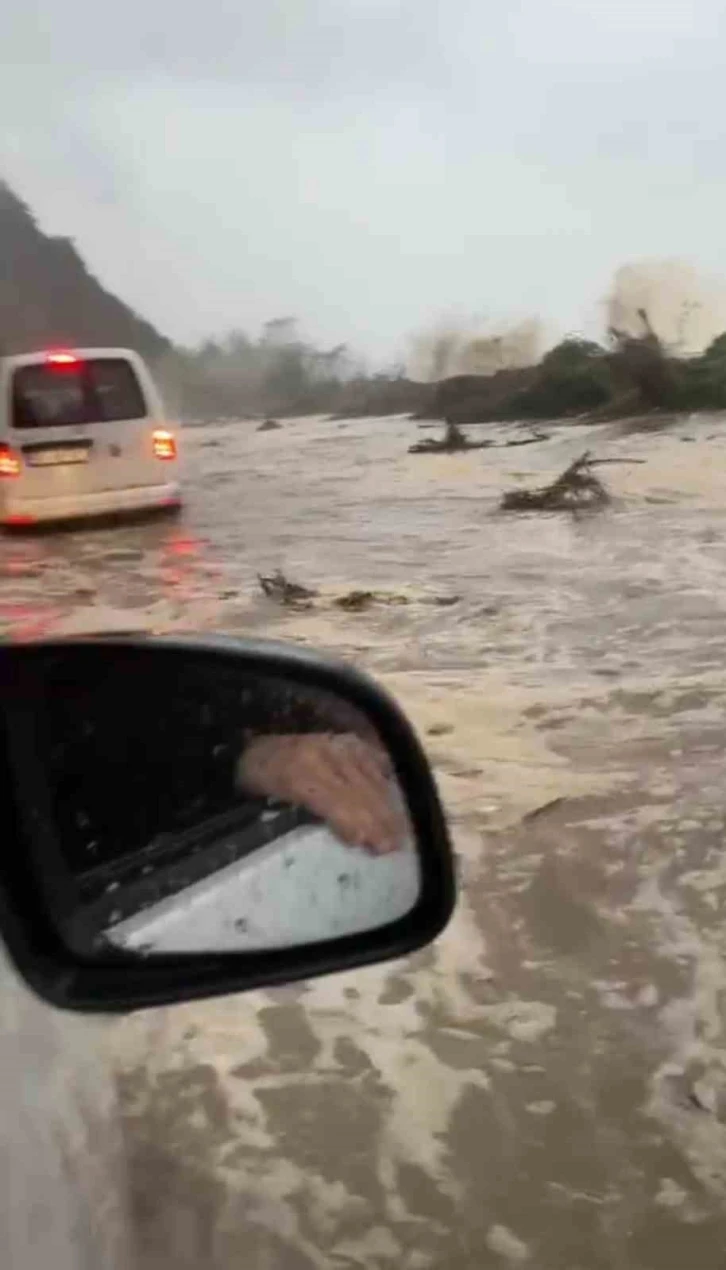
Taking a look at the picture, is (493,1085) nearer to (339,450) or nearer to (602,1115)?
(602,1115)

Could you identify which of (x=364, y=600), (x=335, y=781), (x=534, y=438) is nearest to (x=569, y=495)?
(x=534, y=438)

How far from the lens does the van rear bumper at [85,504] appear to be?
143 centimetres

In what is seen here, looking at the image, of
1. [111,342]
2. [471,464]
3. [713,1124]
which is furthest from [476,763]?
[111,342]

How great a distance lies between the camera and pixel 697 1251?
131 cm

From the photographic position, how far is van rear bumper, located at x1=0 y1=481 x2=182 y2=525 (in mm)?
1432

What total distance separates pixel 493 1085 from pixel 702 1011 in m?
0.21

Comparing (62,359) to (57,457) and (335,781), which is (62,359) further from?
(335,781)

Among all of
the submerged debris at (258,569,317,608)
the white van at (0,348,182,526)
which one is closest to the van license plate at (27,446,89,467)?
the white van at (0,348,182,526)

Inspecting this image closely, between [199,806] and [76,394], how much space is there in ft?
2.14

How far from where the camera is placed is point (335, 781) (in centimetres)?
95

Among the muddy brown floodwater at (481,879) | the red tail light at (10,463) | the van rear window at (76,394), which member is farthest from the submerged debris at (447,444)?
the red tail light at (10,463)

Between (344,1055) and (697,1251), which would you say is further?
(344,1055)

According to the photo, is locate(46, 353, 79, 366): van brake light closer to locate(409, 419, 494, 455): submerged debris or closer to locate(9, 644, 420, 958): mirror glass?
locate(409, 419, 494, 455): submerged debris

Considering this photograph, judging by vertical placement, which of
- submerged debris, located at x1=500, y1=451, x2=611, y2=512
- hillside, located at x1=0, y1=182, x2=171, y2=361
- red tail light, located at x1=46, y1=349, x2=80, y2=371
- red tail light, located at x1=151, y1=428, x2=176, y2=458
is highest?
hillside, located at x1=0, y1=182, x2=171, y2=361
